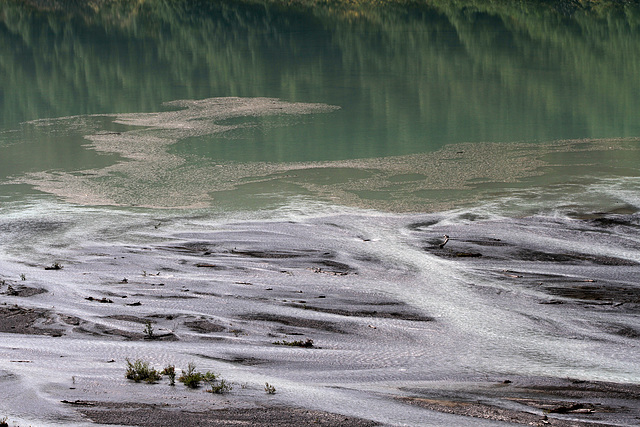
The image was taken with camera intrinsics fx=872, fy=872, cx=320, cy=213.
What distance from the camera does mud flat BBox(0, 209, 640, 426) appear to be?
5.86 m

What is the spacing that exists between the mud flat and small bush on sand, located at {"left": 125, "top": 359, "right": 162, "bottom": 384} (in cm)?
12

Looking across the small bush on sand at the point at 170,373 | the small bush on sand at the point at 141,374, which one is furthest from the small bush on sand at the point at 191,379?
the small bush on sand at the point at 141,374

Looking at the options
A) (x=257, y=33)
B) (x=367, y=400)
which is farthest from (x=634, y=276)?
(x=257, y=33)

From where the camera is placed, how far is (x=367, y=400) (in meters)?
5.92

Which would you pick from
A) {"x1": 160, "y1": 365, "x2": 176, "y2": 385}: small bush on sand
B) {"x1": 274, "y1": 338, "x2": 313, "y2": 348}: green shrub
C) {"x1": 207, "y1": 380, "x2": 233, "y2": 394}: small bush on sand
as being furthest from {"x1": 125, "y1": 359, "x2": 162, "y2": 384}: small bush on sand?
{"x1": 274, "y1": 338, "x2": 313, "y2": 348}: green shrub

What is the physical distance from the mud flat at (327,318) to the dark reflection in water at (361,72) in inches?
234

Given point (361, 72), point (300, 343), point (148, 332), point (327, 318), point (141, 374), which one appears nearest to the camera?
point (141, 374)

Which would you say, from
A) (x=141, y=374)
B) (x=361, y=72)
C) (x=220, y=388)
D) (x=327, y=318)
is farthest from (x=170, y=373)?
(x=361, y=72)

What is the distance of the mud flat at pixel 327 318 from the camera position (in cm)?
586

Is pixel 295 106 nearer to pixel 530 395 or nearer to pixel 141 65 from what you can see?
pixel 141 65

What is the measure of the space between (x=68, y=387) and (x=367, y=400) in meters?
2.12

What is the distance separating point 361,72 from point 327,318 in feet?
75.0

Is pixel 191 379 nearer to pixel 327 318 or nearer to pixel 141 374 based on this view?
pixel 141 374

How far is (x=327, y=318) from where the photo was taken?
26.1ft
